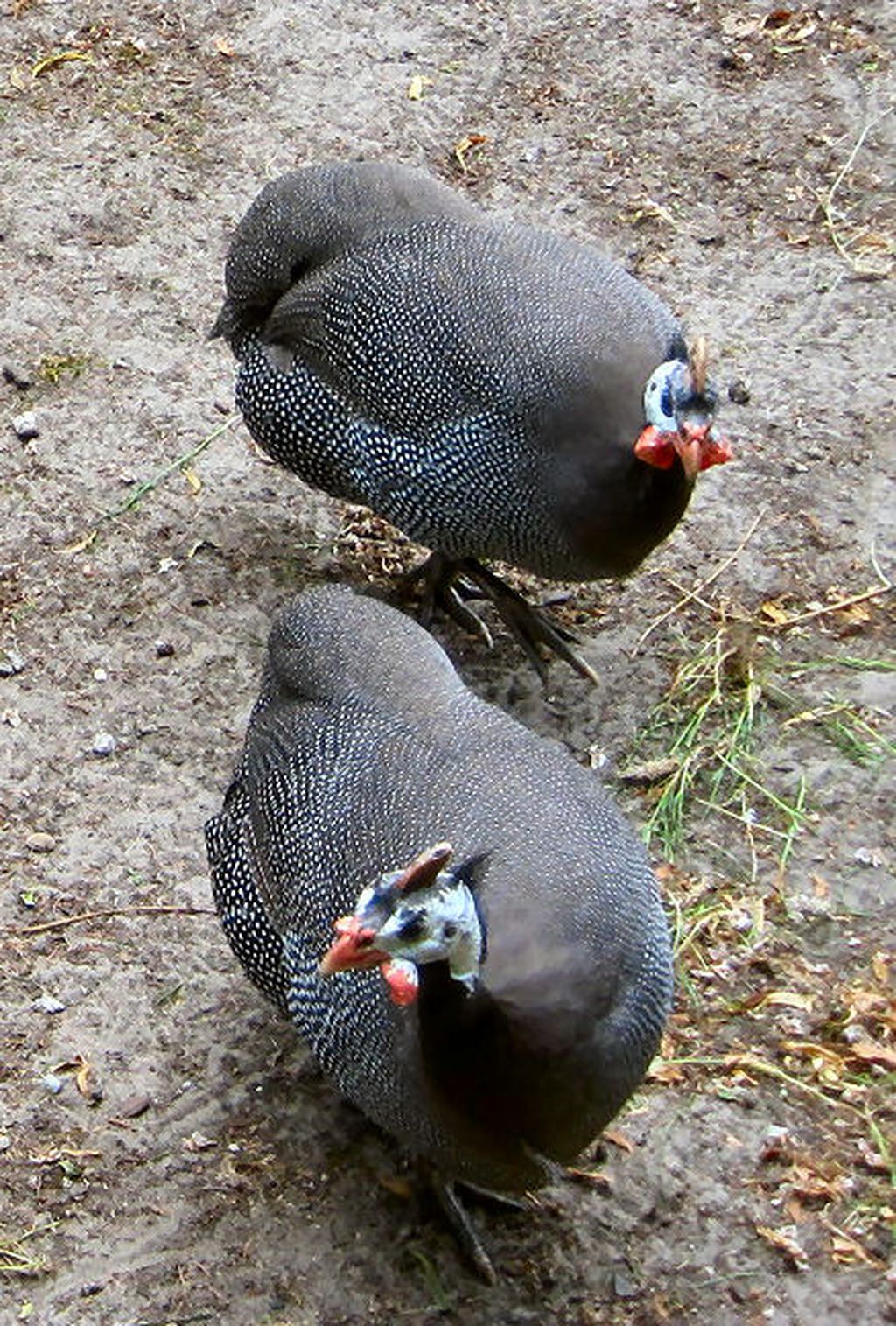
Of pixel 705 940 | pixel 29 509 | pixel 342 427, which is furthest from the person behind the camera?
pixel 29 509

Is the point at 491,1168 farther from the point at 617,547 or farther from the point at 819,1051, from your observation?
the point at 617,547

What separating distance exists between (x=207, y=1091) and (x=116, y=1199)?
0.91ft

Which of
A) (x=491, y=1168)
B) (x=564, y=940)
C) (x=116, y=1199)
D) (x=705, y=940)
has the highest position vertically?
(x=564, y=940)

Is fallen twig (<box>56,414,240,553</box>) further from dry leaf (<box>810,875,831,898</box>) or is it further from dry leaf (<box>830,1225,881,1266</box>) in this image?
dry leaf (<box>830,1225,881,1266</box>)

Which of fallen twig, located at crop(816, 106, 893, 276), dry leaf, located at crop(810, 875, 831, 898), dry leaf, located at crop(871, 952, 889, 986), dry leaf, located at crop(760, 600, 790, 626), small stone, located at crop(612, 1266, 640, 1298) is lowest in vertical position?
small stone, located at crop(612, 1266, 640, 1298)

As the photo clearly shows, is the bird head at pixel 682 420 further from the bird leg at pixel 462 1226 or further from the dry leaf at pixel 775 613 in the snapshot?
the bird leg at pixel 462 1226

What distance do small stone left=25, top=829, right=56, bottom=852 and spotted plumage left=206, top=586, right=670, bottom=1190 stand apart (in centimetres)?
55

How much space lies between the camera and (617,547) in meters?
4.35

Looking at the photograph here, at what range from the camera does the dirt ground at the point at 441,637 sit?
3602mm

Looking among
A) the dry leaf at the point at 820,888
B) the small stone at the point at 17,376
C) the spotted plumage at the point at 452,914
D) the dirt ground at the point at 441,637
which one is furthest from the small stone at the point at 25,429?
the dry leaf at the point at 820,888

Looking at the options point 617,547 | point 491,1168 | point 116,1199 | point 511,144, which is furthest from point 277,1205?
point 511,144

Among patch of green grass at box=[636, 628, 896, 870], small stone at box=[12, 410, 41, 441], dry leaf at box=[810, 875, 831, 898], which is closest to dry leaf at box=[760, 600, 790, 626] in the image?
Result: patch of green grass at box=[636, 628, 896, 870]

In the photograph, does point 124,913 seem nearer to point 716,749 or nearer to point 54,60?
point 716,749

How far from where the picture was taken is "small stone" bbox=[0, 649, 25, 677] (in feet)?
15.6
